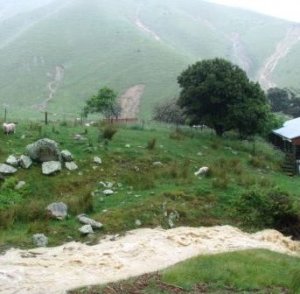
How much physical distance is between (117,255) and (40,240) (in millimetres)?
3144

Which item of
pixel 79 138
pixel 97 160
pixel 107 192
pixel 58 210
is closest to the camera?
pixel 58 210

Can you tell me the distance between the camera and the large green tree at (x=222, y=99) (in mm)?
42281

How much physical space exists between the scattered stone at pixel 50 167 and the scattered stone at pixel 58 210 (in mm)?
3727

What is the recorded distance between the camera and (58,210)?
22.5 meters

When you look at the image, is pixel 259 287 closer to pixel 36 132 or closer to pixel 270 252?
pixel 270 252

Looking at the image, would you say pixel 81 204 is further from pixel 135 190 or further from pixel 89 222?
pixel 135 190

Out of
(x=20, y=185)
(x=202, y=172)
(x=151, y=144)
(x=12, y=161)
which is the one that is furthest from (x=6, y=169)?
(x=202, y=172)

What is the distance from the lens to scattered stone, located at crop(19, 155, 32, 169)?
87.0ft

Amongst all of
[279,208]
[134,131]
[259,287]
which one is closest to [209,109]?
[134,131]

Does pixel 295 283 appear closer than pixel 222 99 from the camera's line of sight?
Yes

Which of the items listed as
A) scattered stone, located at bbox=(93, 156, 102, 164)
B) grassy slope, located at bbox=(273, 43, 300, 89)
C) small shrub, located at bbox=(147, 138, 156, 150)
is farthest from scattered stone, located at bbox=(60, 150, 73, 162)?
grassy slope, located at bbox=(273, 43, 300, 89)

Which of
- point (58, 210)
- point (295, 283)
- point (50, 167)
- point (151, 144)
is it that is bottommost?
point (58, 210)

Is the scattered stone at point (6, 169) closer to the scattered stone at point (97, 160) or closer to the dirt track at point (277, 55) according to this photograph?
the scattered stone at point (97, 160)

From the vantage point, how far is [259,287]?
15.7 m
